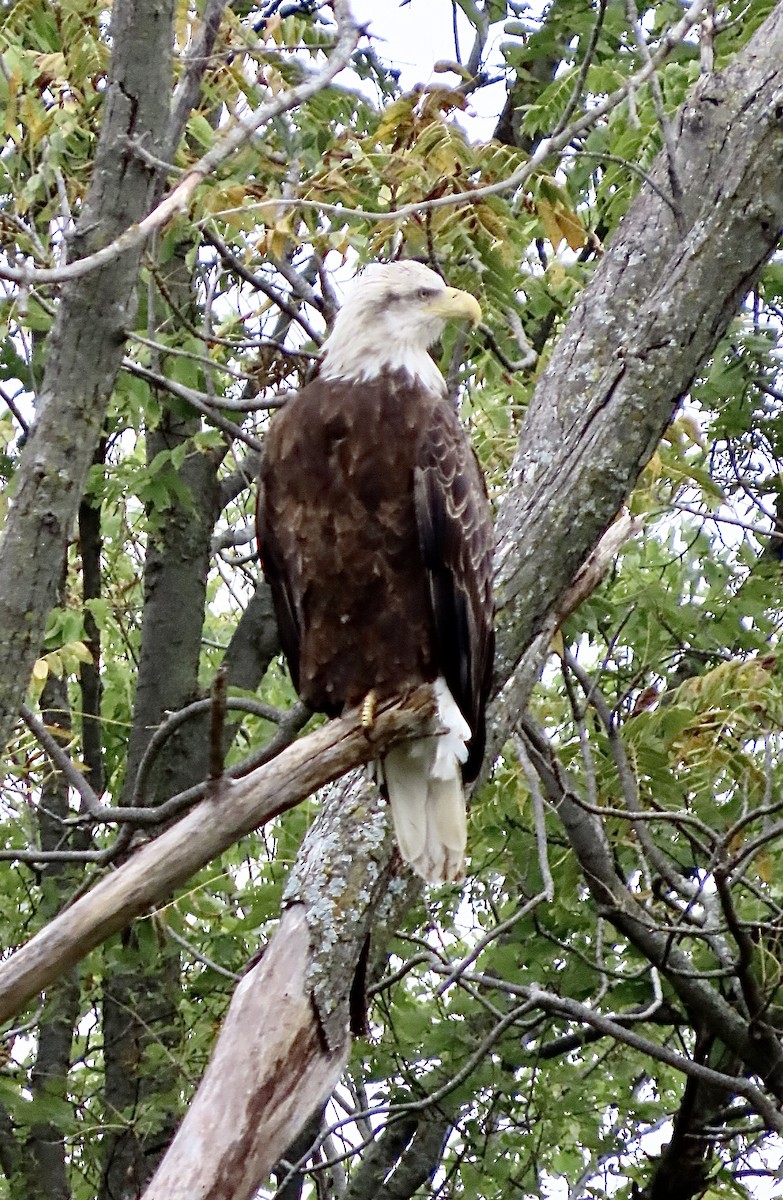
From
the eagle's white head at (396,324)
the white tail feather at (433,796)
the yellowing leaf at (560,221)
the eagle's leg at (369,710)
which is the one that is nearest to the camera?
the eagle's leg at (369,710)

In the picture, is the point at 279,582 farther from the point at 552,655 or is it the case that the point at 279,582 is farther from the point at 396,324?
the point at 552,655

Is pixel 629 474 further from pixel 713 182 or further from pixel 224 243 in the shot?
pixel 224 243

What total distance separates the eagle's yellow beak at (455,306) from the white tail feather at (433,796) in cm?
90

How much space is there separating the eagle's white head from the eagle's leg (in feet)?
2.49

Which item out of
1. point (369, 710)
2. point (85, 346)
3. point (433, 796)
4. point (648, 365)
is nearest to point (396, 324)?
point (648, 365)

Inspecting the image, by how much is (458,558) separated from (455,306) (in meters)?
0.68

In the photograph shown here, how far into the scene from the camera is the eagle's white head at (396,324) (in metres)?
3.59

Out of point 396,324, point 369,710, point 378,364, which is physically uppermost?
point 396,324

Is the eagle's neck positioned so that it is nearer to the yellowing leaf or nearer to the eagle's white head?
the eagle's white head

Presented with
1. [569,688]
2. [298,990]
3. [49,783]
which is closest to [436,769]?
[298,990]

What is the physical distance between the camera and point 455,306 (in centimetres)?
362

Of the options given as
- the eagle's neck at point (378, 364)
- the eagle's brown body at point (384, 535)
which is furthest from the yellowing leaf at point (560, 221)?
the eagle's brown body at point (384, 535)

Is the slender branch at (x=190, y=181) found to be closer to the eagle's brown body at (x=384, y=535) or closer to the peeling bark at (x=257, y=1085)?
the eagle's brown body at (x=384, y=535)

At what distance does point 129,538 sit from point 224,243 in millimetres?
1842
